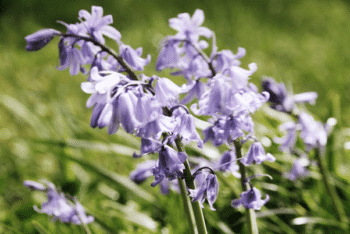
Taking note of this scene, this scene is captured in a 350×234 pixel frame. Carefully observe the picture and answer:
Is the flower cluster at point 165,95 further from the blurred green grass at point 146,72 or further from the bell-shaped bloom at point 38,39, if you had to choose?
the blurred green grass at point 146,72

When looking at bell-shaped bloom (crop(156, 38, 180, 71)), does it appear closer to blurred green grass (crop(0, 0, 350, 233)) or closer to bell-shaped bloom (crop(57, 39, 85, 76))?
blurred green grass (crop(0, 0, 350, 233))

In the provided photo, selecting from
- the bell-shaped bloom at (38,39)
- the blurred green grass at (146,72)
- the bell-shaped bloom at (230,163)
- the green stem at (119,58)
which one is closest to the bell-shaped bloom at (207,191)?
the bell-shaped bloom at (230,163)

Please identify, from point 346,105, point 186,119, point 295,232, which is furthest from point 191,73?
point 346,105

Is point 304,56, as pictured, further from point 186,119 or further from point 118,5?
point 118,5

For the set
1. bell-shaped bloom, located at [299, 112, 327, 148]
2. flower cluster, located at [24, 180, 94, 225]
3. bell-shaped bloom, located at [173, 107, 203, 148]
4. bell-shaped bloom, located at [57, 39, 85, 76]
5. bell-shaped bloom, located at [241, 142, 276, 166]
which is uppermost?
bell-shaped bloom, located at [299, 112, 327, 148]

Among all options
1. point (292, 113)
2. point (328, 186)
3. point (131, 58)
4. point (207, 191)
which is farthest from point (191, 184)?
point (328, 186)

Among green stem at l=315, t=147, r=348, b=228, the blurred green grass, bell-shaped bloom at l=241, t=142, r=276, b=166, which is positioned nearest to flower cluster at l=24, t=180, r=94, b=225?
the blurred green grass
